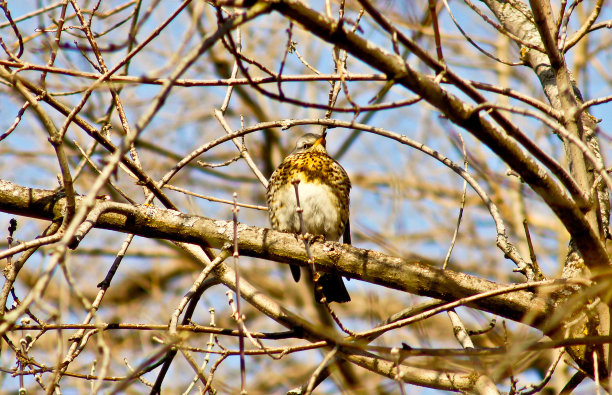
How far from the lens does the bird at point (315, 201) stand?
5.48m

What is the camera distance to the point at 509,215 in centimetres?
916

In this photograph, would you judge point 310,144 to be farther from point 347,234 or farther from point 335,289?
point 335,289

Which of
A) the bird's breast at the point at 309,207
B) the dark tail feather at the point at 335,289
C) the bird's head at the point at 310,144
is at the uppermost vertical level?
the bird's head at the point at 310,144

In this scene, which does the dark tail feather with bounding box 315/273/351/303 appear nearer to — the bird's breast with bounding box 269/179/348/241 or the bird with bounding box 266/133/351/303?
the bird with bounding box 266/133/351/303

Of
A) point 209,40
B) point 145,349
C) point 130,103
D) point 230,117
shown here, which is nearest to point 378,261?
point 209,40

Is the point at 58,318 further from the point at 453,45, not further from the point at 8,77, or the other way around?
the point at 453,45

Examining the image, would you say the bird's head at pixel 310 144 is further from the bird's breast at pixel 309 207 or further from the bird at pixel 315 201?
the bird's breast at pixel 309 207

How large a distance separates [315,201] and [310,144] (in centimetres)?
97

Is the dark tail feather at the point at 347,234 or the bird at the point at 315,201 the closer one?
the bird at the point at 315,201

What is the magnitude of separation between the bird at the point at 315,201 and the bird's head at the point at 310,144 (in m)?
0.28

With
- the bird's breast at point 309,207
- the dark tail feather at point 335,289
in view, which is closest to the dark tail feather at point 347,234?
the bird's breast at point 309,207

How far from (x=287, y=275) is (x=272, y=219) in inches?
220

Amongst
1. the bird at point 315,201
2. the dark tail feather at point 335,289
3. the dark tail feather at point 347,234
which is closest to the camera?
the dark tail feather at point 335,289

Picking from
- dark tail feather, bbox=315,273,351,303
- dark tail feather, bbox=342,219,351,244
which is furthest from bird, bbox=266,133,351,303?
dark tail feather, bbox=342,219,351,244
